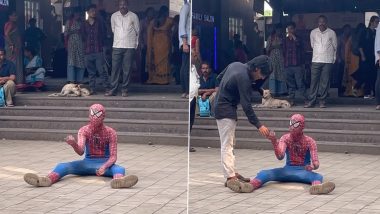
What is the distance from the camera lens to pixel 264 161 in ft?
25.6

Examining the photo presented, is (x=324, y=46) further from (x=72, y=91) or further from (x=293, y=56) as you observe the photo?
(x=72, y=91)

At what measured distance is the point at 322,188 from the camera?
688 centimetres

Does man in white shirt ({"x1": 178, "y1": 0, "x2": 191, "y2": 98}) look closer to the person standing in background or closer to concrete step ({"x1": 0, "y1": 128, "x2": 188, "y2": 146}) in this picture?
concrete step ({"x1": 0, "y1": 128, "x2": 188, "y2": 146})

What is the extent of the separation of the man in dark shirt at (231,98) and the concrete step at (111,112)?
1667 mm

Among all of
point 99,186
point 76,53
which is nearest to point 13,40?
point 76,53

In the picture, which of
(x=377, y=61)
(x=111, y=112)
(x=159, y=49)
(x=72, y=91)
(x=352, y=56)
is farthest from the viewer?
(x=352, y=56)

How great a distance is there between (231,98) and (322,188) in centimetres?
103

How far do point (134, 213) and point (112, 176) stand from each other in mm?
1428

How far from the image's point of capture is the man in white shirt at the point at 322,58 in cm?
1059

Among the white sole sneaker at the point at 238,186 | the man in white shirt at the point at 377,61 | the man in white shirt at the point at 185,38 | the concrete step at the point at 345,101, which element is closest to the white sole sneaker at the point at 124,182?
the white sole sneaker at the point at 238,186

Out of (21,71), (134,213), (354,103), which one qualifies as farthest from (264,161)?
(21,71)

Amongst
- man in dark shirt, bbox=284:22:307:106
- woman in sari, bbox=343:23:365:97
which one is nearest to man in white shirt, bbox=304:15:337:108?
man in dark shirt, bbox=284:22:307:106

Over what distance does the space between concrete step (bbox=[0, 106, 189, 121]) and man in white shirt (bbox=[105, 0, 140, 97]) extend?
0.31m

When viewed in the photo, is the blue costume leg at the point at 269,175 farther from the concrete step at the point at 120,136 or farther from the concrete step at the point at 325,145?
the concrete step at the point at 120,136
